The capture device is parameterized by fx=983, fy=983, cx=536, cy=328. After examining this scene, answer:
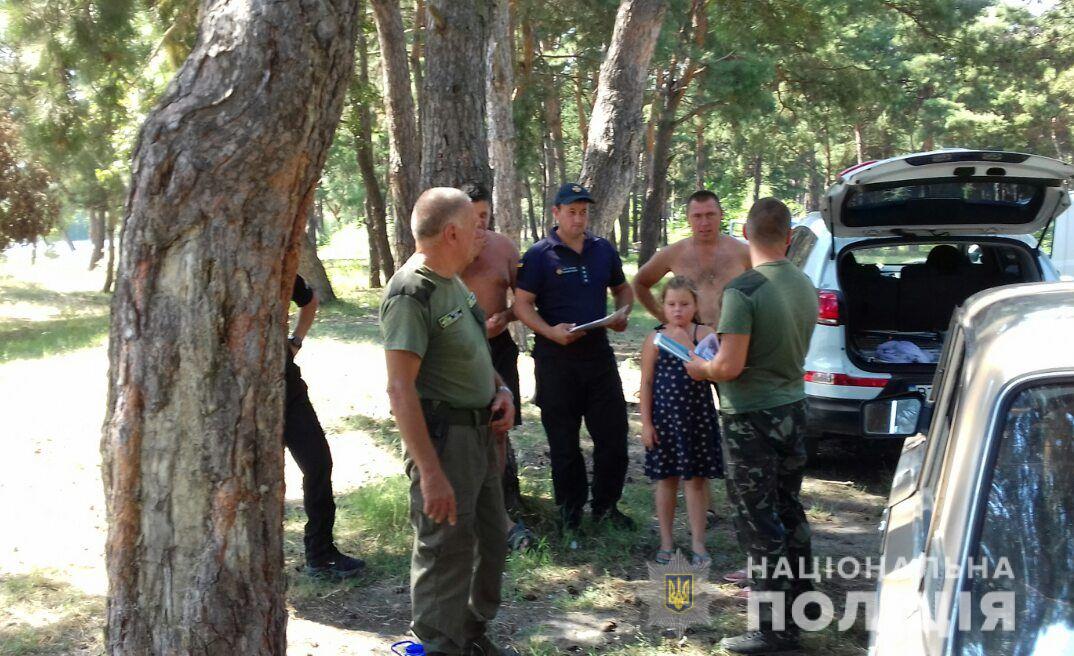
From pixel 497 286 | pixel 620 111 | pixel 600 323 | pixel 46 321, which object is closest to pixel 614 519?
pixel 600 323

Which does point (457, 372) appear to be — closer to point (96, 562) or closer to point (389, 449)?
point (96, 562)

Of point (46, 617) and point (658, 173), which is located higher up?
point (658, 173)

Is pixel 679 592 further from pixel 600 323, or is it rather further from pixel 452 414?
pixel 452 414

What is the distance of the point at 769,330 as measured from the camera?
162 inches

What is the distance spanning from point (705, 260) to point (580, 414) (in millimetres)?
1189

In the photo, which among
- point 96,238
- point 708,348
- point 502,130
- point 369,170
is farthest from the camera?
point 96,238

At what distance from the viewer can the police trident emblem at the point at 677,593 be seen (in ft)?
15.5

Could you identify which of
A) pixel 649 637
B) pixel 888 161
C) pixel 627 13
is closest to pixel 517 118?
pixel 627 13

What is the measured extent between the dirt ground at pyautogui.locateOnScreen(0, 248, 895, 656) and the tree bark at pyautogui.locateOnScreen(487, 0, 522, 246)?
12.2 ft

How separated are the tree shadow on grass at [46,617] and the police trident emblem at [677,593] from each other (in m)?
2.59

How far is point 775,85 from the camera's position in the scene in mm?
20734

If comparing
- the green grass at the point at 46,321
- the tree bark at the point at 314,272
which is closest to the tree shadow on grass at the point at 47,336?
the green grass at the point at 46,321

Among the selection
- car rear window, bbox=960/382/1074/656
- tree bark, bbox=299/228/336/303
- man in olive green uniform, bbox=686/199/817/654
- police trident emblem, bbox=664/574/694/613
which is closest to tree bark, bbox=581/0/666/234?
police trident emblem, bbox=664/574/694/613

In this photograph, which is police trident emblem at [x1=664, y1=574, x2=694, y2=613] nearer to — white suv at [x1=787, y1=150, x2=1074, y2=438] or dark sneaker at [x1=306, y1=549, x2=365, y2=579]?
dark sneaker at [x1=306, y1=549, x2=365, y2=579]
